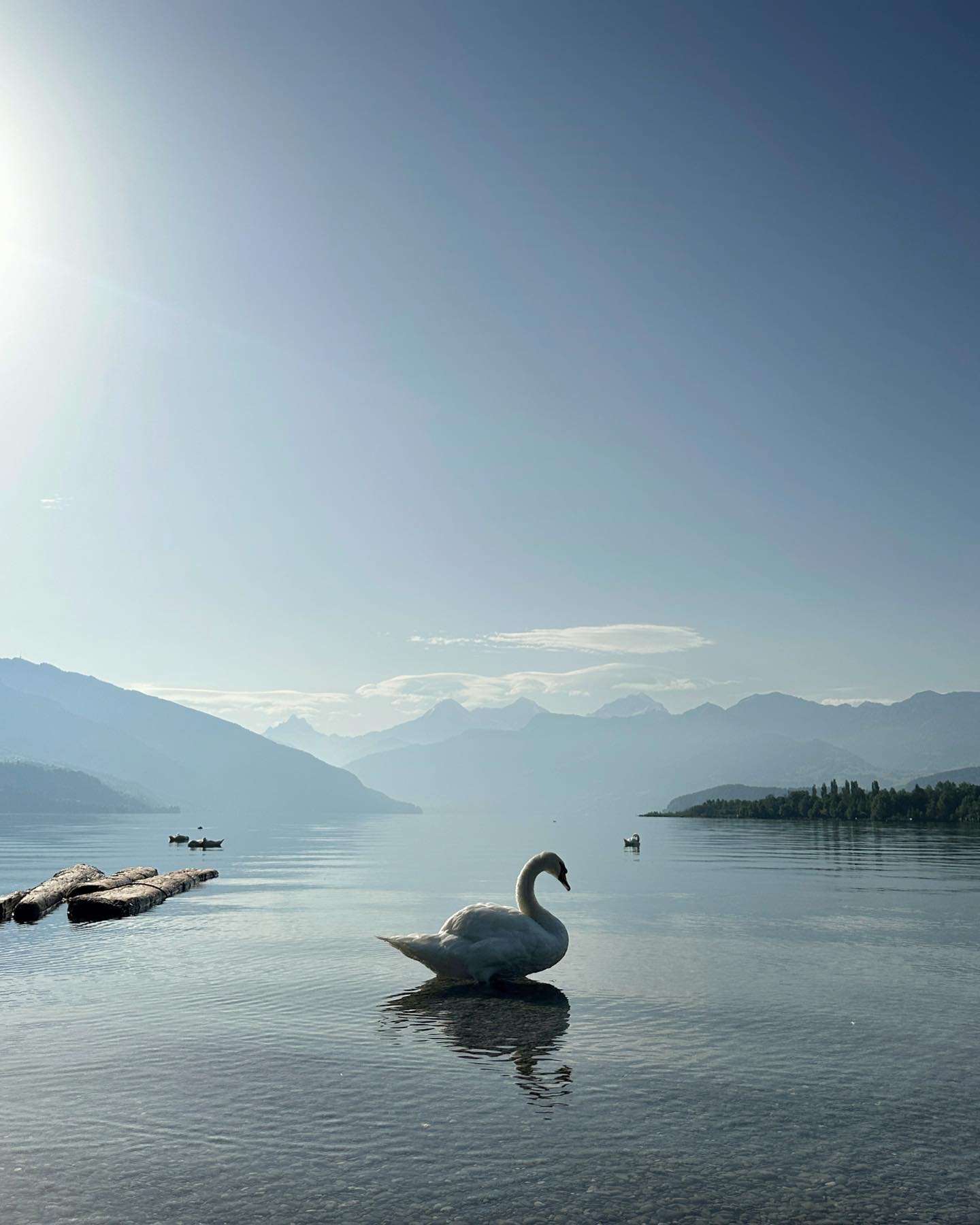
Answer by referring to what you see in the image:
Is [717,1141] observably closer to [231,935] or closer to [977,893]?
[231,935]

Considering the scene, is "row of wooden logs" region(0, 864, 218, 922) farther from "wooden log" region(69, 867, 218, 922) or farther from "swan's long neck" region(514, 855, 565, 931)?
"swan's long neck" region(514, 855, 565, 931)

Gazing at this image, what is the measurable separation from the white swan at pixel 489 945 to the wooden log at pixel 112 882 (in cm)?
2439

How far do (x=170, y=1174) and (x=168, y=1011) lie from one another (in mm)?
9814

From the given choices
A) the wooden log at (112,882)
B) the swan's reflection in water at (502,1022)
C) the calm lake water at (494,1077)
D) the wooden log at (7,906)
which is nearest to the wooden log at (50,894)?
the wooden log at (7,906)

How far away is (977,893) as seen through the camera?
47094 mm

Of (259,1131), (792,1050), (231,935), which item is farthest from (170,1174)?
(231,935)

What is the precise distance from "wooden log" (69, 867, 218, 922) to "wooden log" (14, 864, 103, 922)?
131 cm

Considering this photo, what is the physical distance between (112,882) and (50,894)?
6.19 meters

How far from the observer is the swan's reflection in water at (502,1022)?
15.0 meters

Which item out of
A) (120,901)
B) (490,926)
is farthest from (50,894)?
(490,926)

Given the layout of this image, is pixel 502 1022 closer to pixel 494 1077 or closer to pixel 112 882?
pixel 494 1077

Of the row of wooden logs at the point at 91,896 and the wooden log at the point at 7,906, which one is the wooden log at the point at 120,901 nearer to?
the row of wooden logs at the point at 91,896

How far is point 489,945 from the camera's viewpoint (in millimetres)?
21984

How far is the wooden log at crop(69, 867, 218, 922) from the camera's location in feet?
128
